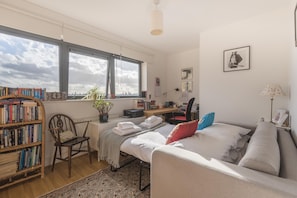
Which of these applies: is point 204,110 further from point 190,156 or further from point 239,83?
point 190,156

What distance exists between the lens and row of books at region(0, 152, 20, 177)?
161 cm

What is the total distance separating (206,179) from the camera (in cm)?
86

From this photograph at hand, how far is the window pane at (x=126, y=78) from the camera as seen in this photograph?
3.38 metres

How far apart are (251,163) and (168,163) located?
1.69ft

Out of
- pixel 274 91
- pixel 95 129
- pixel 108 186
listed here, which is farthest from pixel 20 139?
pixel 274 91

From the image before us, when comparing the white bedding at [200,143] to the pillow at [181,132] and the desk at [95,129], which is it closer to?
the pillow at [181,132]

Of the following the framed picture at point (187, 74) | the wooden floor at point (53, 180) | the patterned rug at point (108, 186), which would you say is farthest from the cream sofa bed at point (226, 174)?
the framed picture at point (187, 74)

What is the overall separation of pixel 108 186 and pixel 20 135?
1246 mm

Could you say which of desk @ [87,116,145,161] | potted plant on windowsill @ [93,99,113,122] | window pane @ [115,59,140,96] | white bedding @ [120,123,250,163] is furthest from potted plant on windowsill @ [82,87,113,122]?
white bedding @ [120,123,250,163]

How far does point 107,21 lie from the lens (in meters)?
2.54

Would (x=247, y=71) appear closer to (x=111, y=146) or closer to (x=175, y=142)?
(x=175, y=142)

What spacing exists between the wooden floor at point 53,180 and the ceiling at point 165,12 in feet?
7.90

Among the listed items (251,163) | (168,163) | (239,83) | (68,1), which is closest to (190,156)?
(168,163)

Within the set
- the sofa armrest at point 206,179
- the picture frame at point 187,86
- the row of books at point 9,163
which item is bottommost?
the row of books at point 9,163
